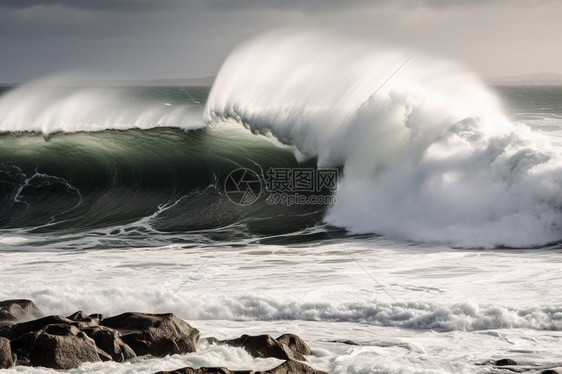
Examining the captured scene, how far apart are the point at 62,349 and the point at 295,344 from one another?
2.06 metres

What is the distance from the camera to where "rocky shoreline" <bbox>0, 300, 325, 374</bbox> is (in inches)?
254

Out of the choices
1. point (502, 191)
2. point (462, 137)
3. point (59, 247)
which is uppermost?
point (462, 137)

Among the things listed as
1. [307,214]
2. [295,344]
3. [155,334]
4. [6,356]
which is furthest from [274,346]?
[307,214]

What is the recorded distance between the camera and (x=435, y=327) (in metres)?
8.26

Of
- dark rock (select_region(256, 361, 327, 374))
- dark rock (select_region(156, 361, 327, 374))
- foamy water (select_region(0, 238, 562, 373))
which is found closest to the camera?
dark rock (select_region(156, 361, 327, 374))

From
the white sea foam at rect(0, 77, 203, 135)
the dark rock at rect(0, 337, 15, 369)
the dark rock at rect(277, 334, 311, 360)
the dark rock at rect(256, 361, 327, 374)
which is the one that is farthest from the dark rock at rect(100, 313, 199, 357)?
the white sea foam at rect(0, 77, 203, 135)

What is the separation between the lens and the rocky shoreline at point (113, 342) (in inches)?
254

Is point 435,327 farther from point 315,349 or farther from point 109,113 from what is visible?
point 109,113

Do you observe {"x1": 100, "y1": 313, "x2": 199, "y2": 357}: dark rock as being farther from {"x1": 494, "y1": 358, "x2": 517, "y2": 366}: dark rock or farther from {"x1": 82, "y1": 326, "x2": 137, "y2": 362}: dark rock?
{"x1": 494, "y1": 358, "x2": 517, "y2": 366}: dark rock

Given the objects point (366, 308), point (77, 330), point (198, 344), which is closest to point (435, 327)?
point (366, 308)

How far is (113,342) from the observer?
22.1 feet

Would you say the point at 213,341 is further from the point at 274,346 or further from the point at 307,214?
the point at 307,214

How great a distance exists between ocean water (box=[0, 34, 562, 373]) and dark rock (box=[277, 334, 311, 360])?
6.3 inches

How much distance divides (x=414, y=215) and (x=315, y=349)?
23.1 feet
